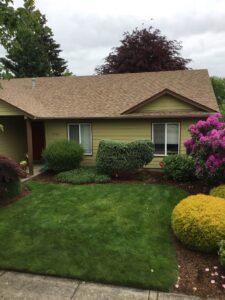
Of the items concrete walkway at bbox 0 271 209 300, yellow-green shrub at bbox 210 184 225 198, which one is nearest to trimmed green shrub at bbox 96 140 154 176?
yellow-green shrub at bbox 210 184 225 198

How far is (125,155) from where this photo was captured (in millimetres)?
11000

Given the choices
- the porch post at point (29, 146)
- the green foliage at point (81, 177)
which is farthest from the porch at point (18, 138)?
the green foliage at point (81, 177)

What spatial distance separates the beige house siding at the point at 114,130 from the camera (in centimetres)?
1319

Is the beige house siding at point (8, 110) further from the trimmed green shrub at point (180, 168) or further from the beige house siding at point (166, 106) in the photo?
the trimmed green shrub at point (180, 168)

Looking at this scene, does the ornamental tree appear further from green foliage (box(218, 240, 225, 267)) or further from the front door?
green foliage (box(218, 240, 225, 267))

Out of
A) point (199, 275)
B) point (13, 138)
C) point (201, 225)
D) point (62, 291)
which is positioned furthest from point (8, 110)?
point (199, 275)

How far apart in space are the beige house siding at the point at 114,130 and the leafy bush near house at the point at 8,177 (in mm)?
5371

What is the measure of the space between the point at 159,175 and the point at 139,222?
16.2 feet

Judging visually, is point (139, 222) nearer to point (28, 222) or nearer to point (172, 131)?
point (28, 222)

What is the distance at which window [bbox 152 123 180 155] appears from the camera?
Result: 42.6 ft

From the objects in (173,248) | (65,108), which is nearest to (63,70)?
(65,108)

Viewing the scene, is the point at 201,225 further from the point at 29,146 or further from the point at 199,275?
the point at 29,146

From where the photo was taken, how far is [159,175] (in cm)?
1189

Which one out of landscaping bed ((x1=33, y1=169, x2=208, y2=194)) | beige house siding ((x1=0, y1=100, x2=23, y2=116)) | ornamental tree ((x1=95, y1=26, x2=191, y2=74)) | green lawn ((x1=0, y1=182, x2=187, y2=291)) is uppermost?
ornamental tree ((x1=95, y1=26, x2=191, y2=74))
